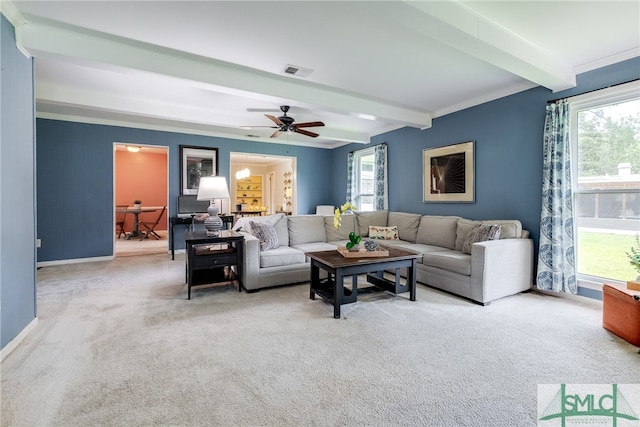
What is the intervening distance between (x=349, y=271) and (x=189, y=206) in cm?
430

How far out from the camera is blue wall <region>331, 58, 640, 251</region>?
345 centimetres

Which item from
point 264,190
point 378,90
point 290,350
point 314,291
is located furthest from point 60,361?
point 264,190

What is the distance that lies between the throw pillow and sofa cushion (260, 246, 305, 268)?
2.10 meters

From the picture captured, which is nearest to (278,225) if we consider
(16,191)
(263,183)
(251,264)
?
(251,264)

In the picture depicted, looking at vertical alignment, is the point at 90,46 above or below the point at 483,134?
above

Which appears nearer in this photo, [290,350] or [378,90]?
[290,350]

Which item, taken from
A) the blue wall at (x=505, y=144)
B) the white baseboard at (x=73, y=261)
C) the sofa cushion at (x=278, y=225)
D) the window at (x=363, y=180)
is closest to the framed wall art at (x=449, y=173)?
the blue wall at (x=505, y=144)

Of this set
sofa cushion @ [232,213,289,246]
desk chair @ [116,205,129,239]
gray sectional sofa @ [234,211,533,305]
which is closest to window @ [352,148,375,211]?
gray sectional sofa @ [234,211,533,305]

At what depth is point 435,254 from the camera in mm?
3686

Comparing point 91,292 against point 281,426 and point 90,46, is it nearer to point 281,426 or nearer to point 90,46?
point 90,46

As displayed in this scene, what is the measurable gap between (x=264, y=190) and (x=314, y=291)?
9149mm

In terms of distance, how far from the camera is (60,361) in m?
2.00

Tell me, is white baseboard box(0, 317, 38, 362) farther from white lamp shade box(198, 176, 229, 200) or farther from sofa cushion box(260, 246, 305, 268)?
sofa cushion box(260, 246, 305, 268)

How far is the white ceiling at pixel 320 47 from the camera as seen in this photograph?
228 cm
